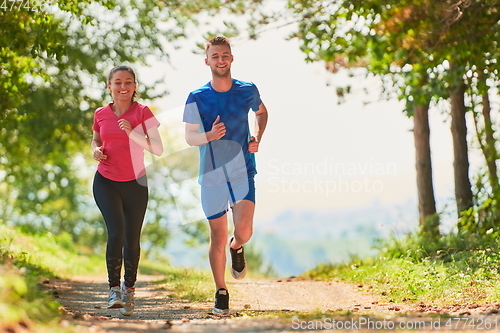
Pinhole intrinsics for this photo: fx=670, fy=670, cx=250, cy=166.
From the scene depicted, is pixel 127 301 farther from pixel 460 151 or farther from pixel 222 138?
pixel 460 151

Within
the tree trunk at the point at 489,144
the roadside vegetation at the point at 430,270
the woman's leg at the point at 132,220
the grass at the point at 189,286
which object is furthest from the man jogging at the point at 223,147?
the tree trunk at the point at 489,144

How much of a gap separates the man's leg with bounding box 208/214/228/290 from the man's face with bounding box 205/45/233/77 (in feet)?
4.34

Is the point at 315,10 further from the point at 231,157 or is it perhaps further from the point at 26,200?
the point at 26,200

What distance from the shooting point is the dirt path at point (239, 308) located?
15.5 ft

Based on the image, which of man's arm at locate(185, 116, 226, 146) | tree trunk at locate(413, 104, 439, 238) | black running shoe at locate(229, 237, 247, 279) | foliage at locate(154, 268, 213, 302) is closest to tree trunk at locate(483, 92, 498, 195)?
tree trunk at locate(413, 104, 439, 238)

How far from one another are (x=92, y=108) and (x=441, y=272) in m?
11.6

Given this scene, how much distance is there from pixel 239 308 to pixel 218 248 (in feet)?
3.22

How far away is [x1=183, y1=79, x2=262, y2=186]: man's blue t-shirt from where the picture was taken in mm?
6074

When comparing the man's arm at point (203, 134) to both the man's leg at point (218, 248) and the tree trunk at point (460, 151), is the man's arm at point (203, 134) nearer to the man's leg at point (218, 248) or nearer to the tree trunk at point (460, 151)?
the man's leg at point (218, 248)

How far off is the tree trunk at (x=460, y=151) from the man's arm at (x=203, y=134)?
25.0ft

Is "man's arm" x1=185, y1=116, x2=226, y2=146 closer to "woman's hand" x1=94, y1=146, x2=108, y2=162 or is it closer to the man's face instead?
the man's face

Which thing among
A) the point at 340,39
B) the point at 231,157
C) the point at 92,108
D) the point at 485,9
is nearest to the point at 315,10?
the point at 340,39

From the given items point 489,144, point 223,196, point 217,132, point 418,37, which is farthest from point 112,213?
point 489,144

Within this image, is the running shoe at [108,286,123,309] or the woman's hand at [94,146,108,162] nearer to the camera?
the woman's hand at [94,146,108,162]
